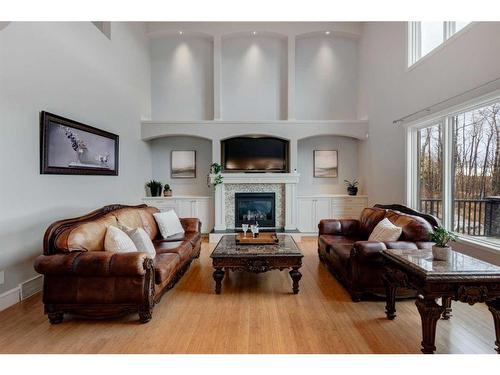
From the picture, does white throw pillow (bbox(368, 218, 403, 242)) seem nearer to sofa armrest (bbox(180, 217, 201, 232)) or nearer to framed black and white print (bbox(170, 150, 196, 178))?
sofa armrest (bbox(180, 217, 201, 232))

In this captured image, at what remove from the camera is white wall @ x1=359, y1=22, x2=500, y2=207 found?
3.22 meters

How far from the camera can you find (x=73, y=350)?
2082 mm

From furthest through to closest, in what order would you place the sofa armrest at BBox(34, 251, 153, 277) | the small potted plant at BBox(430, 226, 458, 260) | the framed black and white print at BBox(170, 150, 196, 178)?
the framed black and white print at BBox(170, 150, 196, 178) < the sofa armrest at BBox(34, 251, 153, 277) < the small potted plant at BBox(430, 226, 458, 260)

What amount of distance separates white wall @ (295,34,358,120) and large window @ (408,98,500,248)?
2672mm

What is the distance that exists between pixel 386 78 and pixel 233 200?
13.4ft

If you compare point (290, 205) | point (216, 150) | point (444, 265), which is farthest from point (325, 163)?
point (444, 265)

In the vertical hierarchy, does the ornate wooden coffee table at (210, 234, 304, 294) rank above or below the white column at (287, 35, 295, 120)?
below

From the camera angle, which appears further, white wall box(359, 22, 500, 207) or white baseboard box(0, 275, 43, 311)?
white wall box(359, 22, 500, 207)

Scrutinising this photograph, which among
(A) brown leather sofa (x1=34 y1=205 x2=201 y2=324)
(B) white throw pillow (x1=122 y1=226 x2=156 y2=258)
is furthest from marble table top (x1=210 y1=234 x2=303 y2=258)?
(A) brown leather sofa (x1=34 y1=205 x2=201 y2=324)

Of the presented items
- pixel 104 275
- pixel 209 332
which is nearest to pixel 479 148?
pixel 209 332

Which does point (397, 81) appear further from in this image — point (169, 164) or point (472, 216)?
point (169, 164)

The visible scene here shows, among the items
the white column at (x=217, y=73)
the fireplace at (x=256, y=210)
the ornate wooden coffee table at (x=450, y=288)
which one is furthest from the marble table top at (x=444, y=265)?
the white column at (x=217, y=73)

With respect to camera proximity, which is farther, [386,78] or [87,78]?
[386,78]

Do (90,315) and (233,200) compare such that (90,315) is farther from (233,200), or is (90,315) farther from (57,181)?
(233,200)
